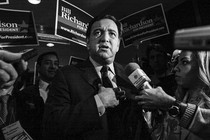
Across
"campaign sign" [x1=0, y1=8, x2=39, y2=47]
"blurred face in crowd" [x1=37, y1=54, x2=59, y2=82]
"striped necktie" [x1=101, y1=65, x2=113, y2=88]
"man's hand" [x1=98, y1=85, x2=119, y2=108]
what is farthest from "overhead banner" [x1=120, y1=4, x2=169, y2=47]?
"man's hand" [x1=98, y1=85, x2=119, y2=108]

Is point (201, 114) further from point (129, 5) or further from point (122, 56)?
point (129, 5)

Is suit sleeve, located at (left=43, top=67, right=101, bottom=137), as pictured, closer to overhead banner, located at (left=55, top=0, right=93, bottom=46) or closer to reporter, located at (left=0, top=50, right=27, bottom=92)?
reporter, located at (left=0, top=50, right=27, bottom=92)

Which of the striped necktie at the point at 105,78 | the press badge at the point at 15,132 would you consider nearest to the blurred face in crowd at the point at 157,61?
the striped necktie at the point at 105,78

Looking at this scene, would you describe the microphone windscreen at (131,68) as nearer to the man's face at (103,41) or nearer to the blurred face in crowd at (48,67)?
the man's face at (103,41)

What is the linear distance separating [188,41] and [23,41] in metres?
1.31

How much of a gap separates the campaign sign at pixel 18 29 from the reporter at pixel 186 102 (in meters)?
0.88

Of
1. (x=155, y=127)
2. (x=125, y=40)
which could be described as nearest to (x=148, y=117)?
(x=155, y=127)

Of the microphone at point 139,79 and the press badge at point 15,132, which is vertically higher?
the microphone at point 139,79

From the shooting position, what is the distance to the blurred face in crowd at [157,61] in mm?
1237

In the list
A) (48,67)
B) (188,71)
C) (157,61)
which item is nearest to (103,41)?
(188,71)

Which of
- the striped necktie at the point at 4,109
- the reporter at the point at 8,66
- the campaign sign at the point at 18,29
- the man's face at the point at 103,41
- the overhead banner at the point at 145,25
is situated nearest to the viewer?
the reporter at the point at 8,66

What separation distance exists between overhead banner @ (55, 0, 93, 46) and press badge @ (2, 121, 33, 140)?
577 mm

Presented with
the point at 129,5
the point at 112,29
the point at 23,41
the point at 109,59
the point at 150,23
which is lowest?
the point at 109,59

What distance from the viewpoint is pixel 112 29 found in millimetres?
903
